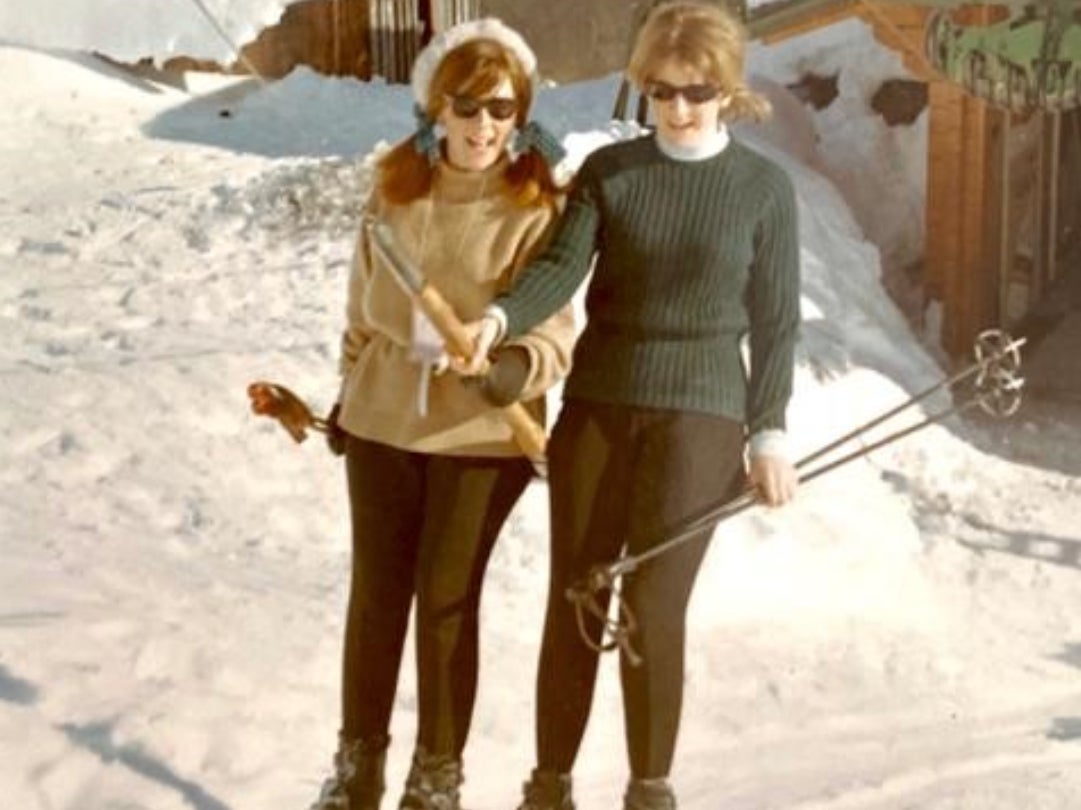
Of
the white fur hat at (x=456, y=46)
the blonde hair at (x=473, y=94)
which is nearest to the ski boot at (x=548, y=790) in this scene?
the blonde hair at (x=473, y=94)

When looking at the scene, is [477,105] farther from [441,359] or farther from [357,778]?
[357,778]

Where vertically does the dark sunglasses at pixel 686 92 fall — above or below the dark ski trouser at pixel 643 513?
above

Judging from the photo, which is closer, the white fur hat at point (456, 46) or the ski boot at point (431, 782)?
the white fur hat at point (456, 46)

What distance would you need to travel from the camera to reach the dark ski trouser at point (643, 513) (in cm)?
423

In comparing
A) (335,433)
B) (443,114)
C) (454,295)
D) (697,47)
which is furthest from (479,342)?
(697,47)

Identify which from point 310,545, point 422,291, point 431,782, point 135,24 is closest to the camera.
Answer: point 422,291

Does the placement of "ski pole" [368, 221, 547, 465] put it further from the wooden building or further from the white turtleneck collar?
the wooden building

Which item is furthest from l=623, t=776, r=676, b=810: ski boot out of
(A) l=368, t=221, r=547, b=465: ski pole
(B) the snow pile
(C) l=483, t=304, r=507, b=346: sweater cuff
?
(B) the snow pile

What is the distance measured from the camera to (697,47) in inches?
162

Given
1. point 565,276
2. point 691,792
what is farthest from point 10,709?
point 565,276

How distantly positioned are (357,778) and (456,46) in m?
1.67

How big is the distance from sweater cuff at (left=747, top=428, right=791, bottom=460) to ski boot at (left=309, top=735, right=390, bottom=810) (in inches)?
43.5

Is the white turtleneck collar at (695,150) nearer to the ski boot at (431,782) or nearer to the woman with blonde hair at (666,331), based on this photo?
the woman with blonde hair at (666,331)

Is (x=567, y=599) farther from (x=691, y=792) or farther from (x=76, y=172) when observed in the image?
(x=76, y=172)
